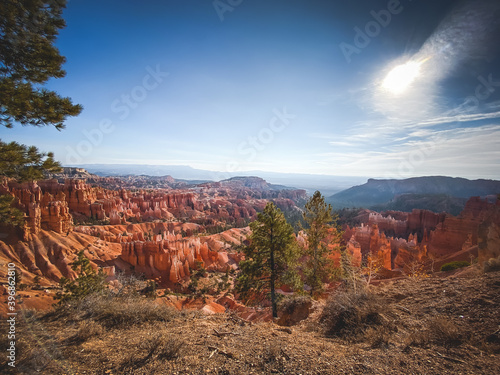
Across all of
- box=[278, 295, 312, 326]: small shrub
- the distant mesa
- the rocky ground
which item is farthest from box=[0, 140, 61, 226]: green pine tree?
the distant mesa

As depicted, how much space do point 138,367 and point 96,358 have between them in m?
1.11

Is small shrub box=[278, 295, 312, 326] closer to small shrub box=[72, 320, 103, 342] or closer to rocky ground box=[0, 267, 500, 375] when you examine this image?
rocky ground box=[0, 267, 500, 375]

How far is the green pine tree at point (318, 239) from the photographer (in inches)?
512

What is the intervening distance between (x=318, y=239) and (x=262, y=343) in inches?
369

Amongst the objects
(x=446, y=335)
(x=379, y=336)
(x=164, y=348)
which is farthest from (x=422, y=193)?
(x=164, y=348)

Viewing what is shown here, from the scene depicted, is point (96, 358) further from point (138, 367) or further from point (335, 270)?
point (335, 270)

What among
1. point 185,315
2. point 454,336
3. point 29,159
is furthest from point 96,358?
point 454,336

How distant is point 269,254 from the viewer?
1130 centimetres

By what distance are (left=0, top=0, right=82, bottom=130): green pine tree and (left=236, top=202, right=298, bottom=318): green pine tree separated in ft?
29.7

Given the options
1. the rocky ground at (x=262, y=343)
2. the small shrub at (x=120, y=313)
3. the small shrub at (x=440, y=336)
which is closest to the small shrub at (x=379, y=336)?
the rocky ground at (x=262, y=343)

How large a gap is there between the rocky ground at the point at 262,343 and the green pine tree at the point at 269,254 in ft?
14.5

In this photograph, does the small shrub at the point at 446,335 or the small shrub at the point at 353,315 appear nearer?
the small shrub at the point at 446,335

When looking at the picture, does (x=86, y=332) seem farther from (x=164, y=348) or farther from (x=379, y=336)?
(x=379, y=336)

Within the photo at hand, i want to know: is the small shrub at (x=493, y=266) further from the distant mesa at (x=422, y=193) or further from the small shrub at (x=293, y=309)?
the distant mesa at (x=422, y=193)
